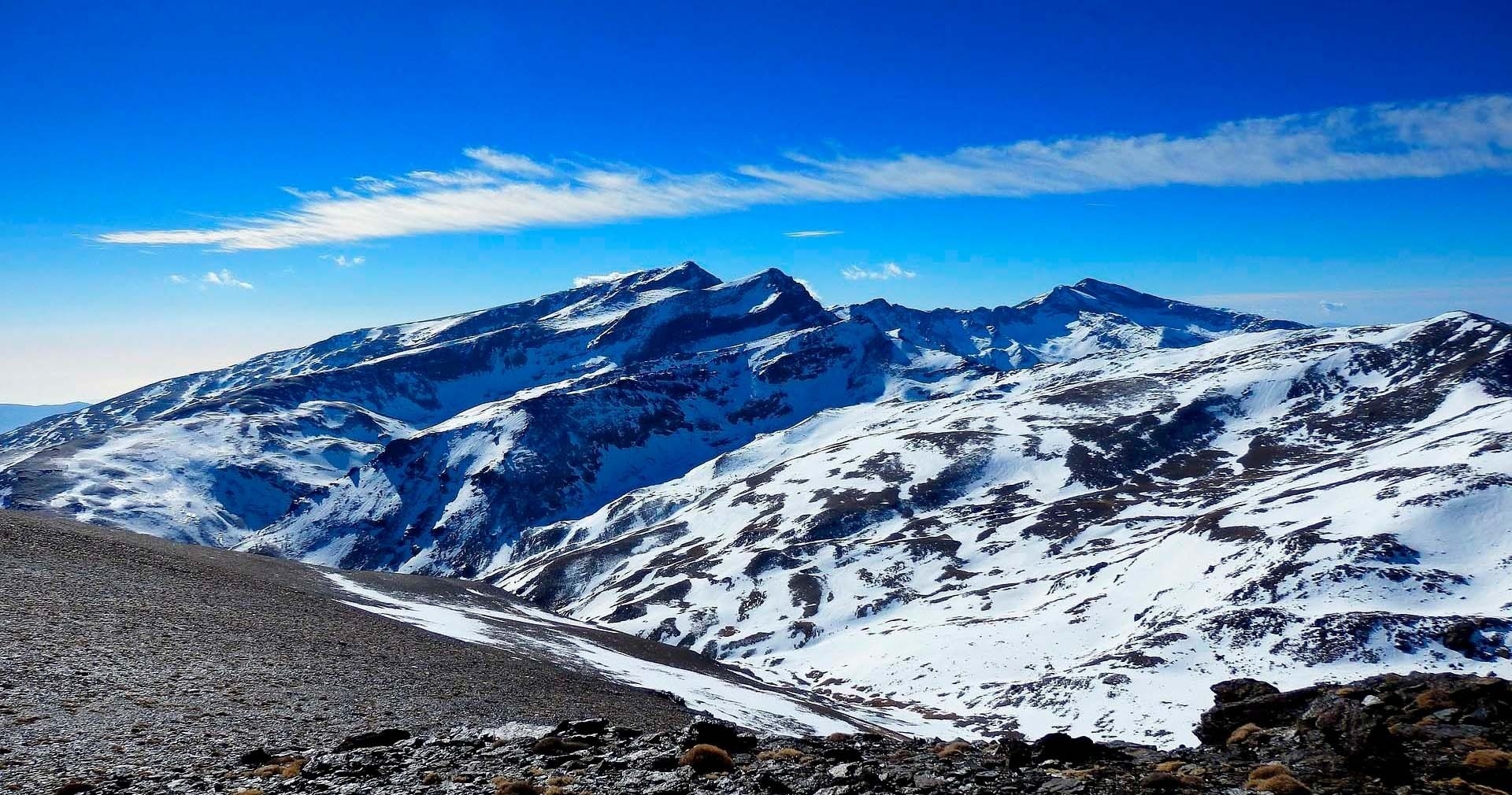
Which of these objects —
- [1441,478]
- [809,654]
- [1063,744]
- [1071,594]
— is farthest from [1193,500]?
[1063,744]

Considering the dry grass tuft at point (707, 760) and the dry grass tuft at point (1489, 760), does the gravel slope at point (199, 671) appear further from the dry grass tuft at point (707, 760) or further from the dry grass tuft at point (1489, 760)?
the dry grass tuft at point (1489, 760)

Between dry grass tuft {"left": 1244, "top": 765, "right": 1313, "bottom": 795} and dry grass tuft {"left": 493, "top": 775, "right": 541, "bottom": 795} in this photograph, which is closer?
dry grass tuft {"left": 1244, "top": 765, "right": 1313, "bottom": 795}

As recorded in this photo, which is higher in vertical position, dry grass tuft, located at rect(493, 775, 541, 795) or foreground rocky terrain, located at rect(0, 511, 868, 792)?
dry grass tuft, located at rect(493, 775, 541, 795)

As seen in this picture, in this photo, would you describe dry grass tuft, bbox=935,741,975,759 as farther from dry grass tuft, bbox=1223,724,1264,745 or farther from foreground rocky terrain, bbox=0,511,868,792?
foreground rocky terrain, bbox=0,511,868,792

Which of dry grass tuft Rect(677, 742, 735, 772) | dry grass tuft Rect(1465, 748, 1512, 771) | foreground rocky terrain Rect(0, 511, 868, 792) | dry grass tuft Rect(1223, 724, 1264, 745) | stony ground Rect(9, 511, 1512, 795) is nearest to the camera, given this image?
dry grass tuft Rect(1465, 748, 1512, 771)

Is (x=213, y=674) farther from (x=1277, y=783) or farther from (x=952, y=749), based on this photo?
(x=1277, y=783)

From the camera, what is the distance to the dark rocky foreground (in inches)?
611

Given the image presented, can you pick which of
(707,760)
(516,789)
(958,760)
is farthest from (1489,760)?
(516,789)

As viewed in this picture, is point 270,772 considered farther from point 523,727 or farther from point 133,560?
point 133,560

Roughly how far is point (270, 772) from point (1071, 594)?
394ft

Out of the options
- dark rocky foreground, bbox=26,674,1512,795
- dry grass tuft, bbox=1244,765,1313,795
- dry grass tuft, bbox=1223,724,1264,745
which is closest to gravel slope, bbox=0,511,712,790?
dark rocky foreground, bbox=26,674,1512,795

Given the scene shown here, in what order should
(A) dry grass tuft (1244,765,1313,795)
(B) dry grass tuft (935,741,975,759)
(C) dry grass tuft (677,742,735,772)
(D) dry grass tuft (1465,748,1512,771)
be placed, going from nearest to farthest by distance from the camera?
(A) dry grass tuft (1244,765,1313,795) → (D) dry grass tuft (1465,748,1512,771) → (C) dry grass tuft (677,742,735,772) → (B) dry grass tuft (935,741,975,759)

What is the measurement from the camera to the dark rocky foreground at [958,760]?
51.0 ft

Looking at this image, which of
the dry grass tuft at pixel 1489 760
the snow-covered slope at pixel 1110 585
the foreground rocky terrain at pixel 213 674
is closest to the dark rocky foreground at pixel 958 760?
the dry grass tuft at pixel 1489 760
